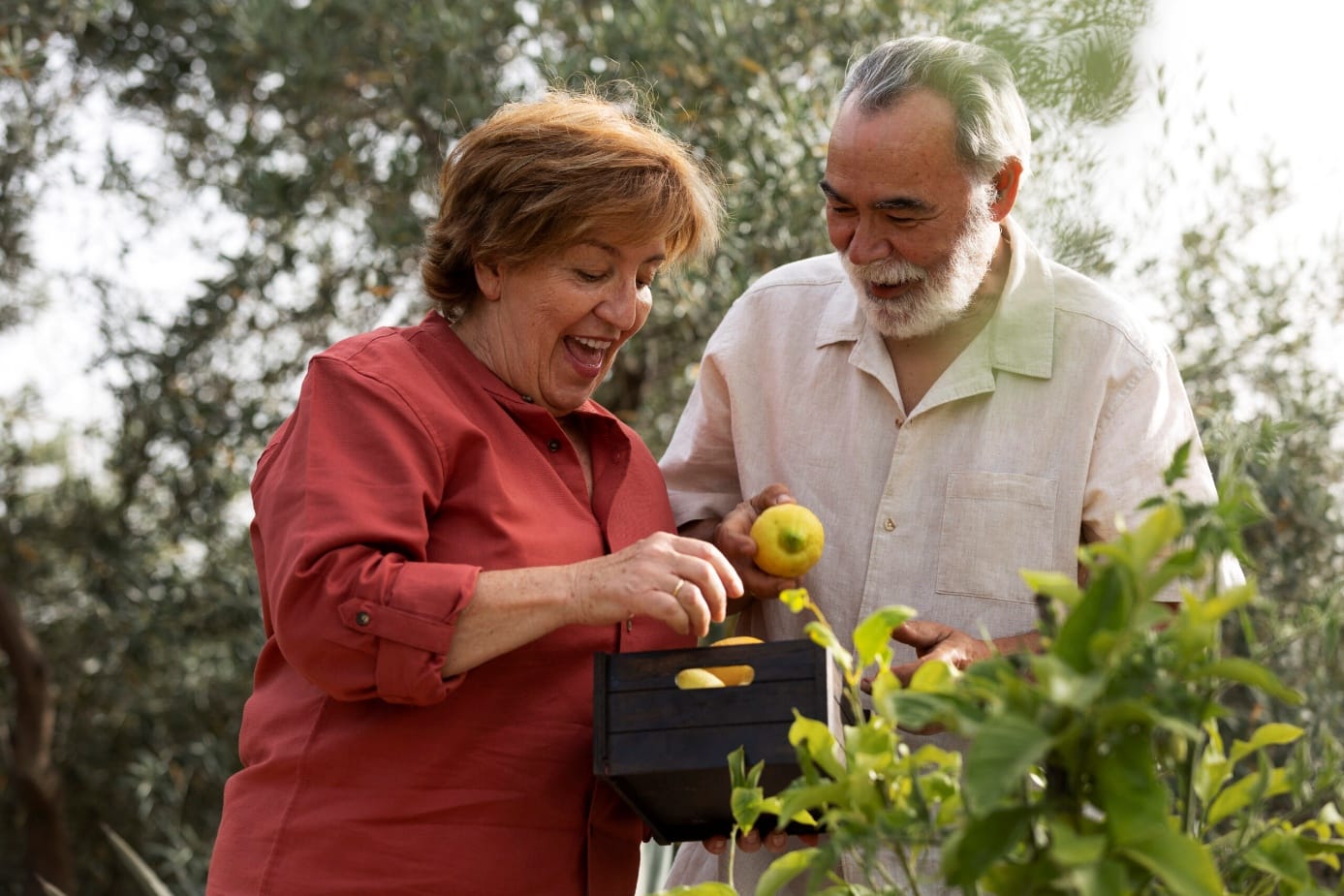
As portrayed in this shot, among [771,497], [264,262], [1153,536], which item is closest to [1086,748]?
[1153,536]

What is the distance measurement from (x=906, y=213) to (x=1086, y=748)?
172cm

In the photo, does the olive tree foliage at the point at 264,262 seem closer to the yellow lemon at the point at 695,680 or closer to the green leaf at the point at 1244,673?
the yellow lemon at the point at 695,680

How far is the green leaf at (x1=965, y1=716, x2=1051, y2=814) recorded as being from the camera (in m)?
1.04

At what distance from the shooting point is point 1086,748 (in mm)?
1126

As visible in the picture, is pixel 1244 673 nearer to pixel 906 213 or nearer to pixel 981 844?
pixel 981 844

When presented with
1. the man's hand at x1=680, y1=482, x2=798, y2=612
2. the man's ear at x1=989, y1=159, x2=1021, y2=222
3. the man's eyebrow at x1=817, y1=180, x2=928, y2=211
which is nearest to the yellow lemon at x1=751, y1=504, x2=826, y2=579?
the man's hand at x1=680, y1=482, x2=798, y2=612

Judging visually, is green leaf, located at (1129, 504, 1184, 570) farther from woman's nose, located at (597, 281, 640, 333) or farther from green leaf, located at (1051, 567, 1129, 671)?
woman's nose, located at (597, 281, 640, 333)

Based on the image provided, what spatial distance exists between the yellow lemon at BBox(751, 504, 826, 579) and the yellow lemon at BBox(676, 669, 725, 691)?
453mm

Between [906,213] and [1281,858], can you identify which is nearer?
[1281,858]

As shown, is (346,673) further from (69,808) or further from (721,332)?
(69,808)

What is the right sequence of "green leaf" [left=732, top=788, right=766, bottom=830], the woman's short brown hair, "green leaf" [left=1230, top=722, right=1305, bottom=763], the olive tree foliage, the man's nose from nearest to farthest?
"green leaf" [left=1230, top=722, right=1305, bottom=763] < "green leaf" [left=732, top=788, right=766, bottom=830] < the woman's short brown hair < the man's nose < the olive tree foliage

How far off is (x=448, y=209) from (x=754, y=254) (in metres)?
2.47

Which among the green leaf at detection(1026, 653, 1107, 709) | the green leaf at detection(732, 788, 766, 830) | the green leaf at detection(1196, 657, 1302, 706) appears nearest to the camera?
the green leaf at detection(1026, 653, 1107, 709)

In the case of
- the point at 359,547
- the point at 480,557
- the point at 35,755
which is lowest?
the point at 35,755
